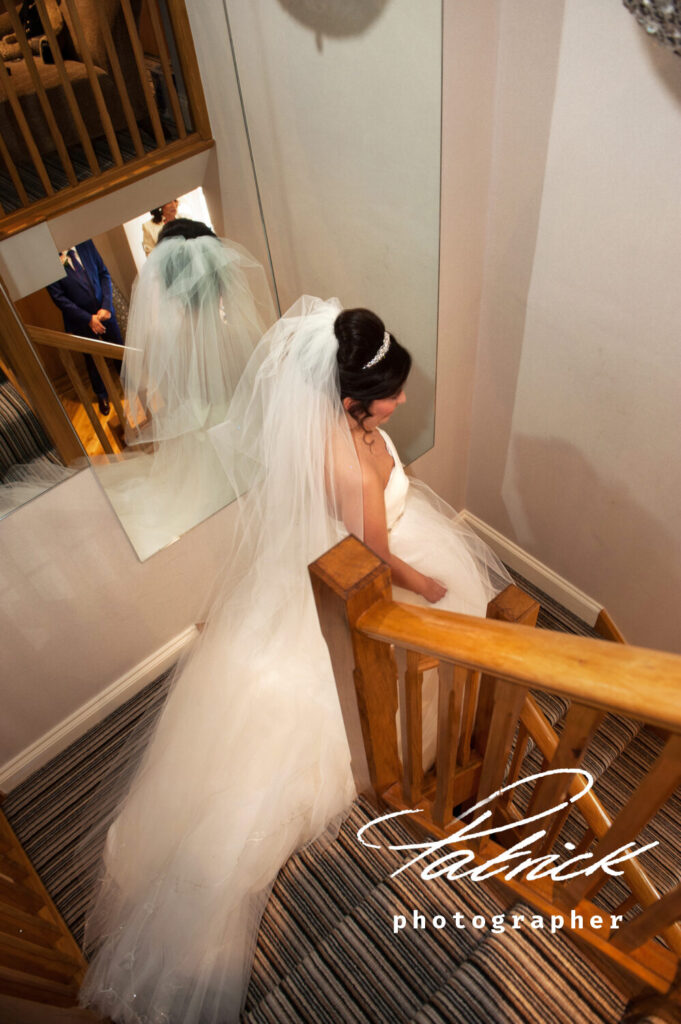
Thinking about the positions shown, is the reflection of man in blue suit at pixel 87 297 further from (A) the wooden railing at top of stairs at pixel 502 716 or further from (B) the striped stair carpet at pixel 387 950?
(B) the striped stair carpet at pixel 387 950

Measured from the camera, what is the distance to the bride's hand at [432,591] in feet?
6.98

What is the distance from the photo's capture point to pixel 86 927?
2029 millimetres

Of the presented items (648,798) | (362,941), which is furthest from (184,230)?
(362,941)

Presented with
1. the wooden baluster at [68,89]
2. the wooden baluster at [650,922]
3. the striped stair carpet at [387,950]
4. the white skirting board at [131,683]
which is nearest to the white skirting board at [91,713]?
the white skirting board at [131,683]

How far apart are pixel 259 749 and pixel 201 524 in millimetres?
875

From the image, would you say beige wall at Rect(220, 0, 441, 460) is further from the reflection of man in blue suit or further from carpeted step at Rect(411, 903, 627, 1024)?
carpeted step at Rect(411, 903, 627, 1024)

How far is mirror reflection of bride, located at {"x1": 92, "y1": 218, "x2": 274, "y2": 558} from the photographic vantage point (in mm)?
1912

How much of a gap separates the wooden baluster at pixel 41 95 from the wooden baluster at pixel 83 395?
0.44 metres

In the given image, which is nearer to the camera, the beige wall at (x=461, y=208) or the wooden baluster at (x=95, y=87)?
the wooden baluster at (x=95, y=87)

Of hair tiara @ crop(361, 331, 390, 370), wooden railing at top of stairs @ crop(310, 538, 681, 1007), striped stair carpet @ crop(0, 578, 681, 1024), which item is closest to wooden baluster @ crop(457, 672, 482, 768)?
wooden railing at top of stairs @ crop(310, 538, 681, 1007)

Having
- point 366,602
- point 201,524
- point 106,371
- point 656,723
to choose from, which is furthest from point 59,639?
point 656,723

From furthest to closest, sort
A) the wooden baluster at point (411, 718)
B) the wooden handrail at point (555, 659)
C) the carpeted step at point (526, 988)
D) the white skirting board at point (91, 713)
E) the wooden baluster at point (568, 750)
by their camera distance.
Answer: the white skirting board at point (91, 713) < the carpeted step at point (526, 988) < the wooden baluster at point (411, 718) < the wooden baluster at point (568, 750) < the wooden handrail at point (555, 659)

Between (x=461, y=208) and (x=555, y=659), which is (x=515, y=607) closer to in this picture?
(x=555, y=659)

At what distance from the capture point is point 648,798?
918 millimetres
